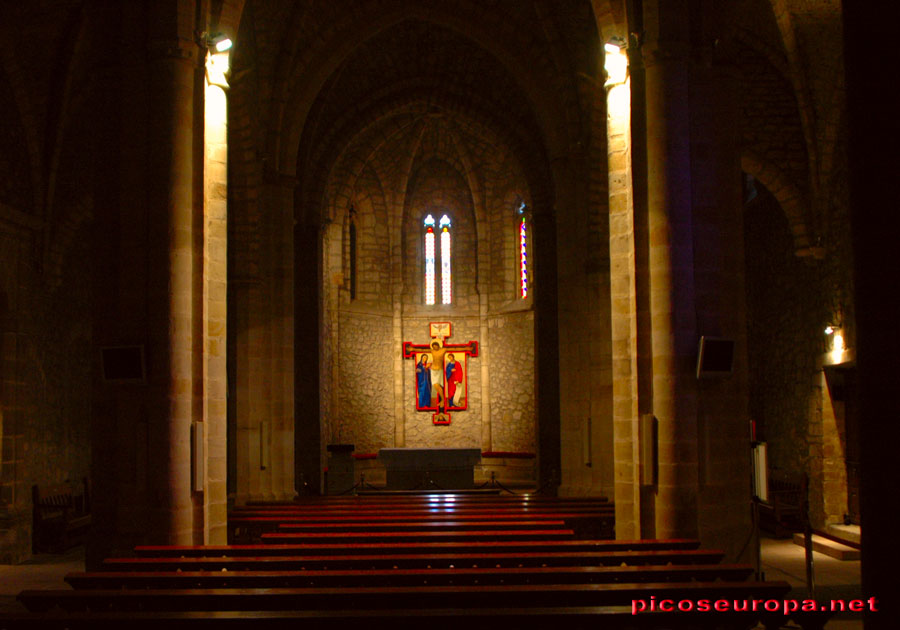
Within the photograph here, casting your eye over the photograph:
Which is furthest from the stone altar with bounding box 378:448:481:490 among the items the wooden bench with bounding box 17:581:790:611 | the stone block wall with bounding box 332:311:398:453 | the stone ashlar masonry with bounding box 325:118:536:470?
the wooden bench with bounding box 17:581:790:611

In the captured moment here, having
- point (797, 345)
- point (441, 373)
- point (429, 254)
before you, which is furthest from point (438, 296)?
point (797, 345)

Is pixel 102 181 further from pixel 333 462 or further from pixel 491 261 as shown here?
pixel 491 261

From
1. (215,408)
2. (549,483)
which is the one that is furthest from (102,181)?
(549,483)

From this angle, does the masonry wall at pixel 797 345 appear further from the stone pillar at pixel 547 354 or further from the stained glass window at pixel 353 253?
the stained glass window at pixel 353 253

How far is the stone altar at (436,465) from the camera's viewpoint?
66.9ft

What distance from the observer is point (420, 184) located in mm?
26797

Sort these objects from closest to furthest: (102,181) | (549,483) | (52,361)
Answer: (102,181), (52,361), (549,483)

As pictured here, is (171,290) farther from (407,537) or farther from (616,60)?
(616,60)

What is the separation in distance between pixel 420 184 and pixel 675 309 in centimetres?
1884

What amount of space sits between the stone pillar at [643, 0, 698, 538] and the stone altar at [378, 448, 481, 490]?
11937 mm

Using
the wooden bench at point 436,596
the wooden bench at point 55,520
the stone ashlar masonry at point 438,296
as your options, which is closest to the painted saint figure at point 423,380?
the stone ashlar masonry at point 438,296

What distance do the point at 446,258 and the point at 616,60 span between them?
56.0ft

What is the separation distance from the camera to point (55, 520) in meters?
14.8

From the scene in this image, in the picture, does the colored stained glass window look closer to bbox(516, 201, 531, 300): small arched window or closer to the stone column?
bbox(516, 201, 531, 300): small arched window
